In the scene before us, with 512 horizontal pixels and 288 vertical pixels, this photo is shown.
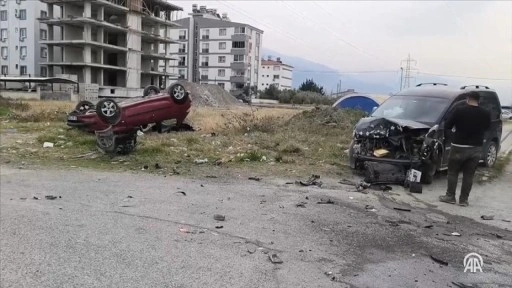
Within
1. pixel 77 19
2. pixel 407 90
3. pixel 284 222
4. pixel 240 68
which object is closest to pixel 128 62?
pixel 77 19

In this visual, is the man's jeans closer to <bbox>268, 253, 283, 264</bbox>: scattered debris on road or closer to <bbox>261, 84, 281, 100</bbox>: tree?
<bbox>268, 253, 283, 264</bbox>: scattered debris on road

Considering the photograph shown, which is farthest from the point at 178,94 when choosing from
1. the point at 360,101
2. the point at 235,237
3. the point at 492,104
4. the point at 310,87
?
the point at 310,87

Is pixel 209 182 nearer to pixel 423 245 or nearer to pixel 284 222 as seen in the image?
pixel 284 222

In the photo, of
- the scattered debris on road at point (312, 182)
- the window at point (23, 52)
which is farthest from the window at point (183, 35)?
the scattered debris on road at point (312, 182)

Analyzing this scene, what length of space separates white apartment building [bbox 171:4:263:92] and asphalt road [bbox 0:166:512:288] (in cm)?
8885

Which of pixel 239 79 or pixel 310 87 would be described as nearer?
pixel 239 79

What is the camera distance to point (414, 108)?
9.79m

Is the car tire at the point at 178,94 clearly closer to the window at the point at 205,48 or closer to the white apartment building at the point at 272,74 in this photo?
the window at the point at 205,48

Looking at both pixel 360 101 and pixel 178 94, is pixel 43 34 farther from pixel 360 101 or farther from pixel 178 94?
pixel 178 94

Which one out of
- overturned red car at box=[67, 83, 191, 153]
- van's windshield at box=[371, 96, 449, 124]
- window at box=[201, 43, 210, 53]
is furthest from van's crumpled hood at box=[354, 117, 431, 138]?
window at box=[201, 43, 210, 53]

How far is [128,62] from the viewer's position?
6412 centimetres

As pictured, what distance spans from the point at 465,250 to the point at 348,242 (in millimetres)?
1280

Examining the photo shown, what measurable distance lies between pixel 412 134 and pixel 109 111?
7558 mm

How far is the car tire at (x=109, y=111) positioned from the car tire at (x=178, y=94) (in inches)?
98.1
